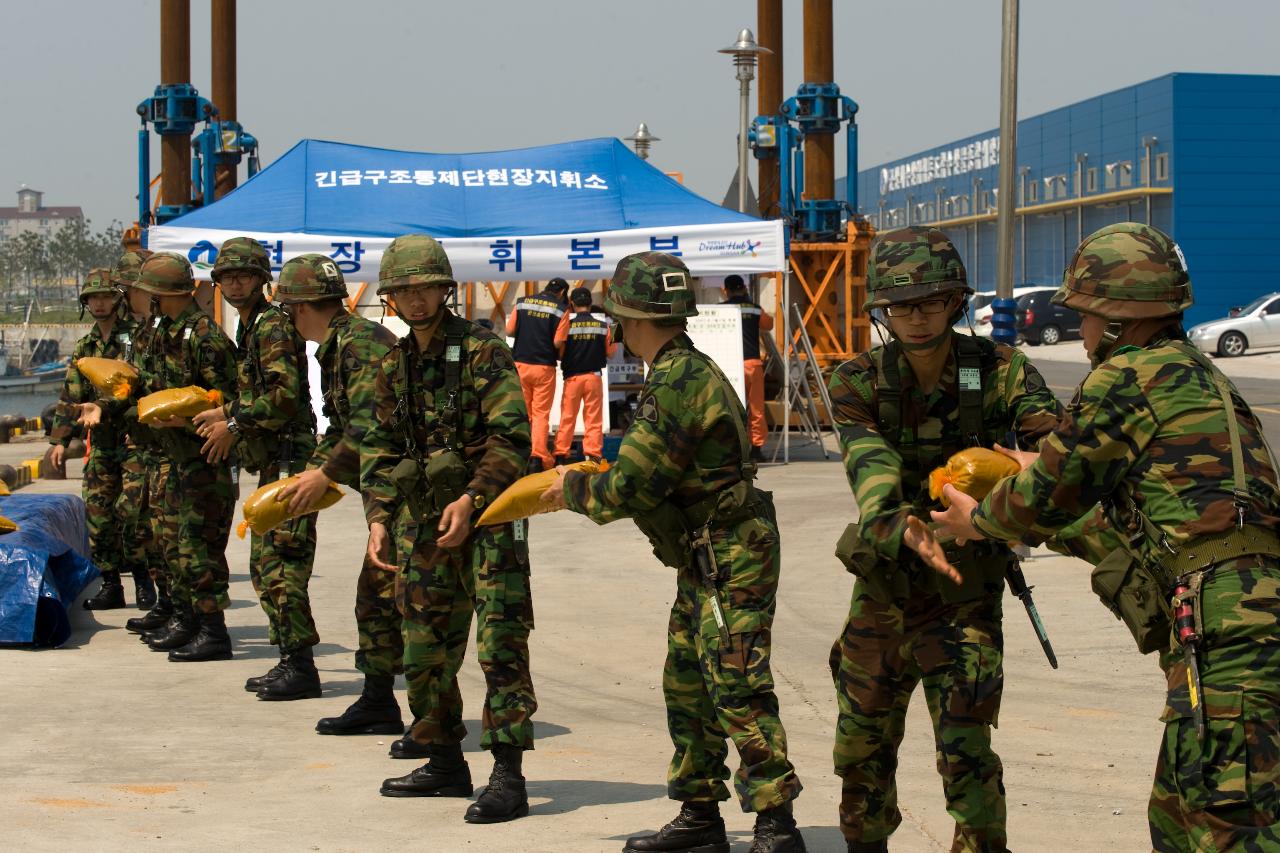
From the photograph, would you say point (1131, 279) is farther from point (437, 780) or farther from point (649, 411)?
point (437, 780)

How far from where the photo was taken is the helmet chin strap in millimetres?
4371

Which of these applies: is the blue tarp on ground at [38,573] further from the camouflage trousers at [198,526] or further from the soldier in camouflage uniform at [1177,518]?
the soldier in camouflage uniform at [1177,518]

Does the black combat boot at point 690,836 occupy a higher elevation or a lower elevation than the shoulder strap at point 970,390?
lower

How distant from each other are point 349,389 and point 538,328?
10.5 meters

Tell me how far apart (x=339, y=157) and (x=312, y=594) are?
8.28 meters

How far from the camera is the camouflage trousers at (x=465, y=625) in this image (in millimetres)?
6113

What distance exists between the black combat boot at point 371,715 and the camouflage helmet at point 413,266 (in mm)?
2088

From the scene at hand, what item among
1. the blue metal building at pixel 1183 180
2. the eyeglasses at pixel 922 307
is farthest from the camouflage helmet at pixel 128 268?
the blue metal building at pixel 1183 180

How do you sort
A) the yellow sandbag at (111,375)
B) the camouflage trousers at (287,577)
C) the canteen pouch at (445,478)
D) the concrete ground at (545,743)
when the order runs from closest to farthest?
1. the concrete ground at (545,743)
2. the canteen pouch at (445,478)
3. the camouflage trousers at (287,577)
4. the yellow sandbag at (111,375)

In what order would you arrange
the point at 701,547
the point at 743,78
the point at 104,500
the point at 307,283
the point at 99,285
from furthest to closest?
the point at 743,78, the point at 99,285, the point at 104,500, the point at 307,283, the point at 701,547

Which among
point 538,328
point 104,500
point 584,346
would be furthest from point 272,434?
point 584,346

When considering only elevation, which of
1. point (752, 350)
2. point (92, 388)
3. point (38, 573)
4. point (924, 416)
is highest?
point (752, 350)

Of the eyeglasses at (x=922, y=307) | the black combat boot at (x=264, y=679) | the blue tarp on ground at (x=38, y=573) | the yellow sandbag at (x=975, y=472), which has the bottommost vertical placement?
the black combat boot at (x=264, y=679)

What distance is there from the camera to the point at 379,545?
22.1 feet
